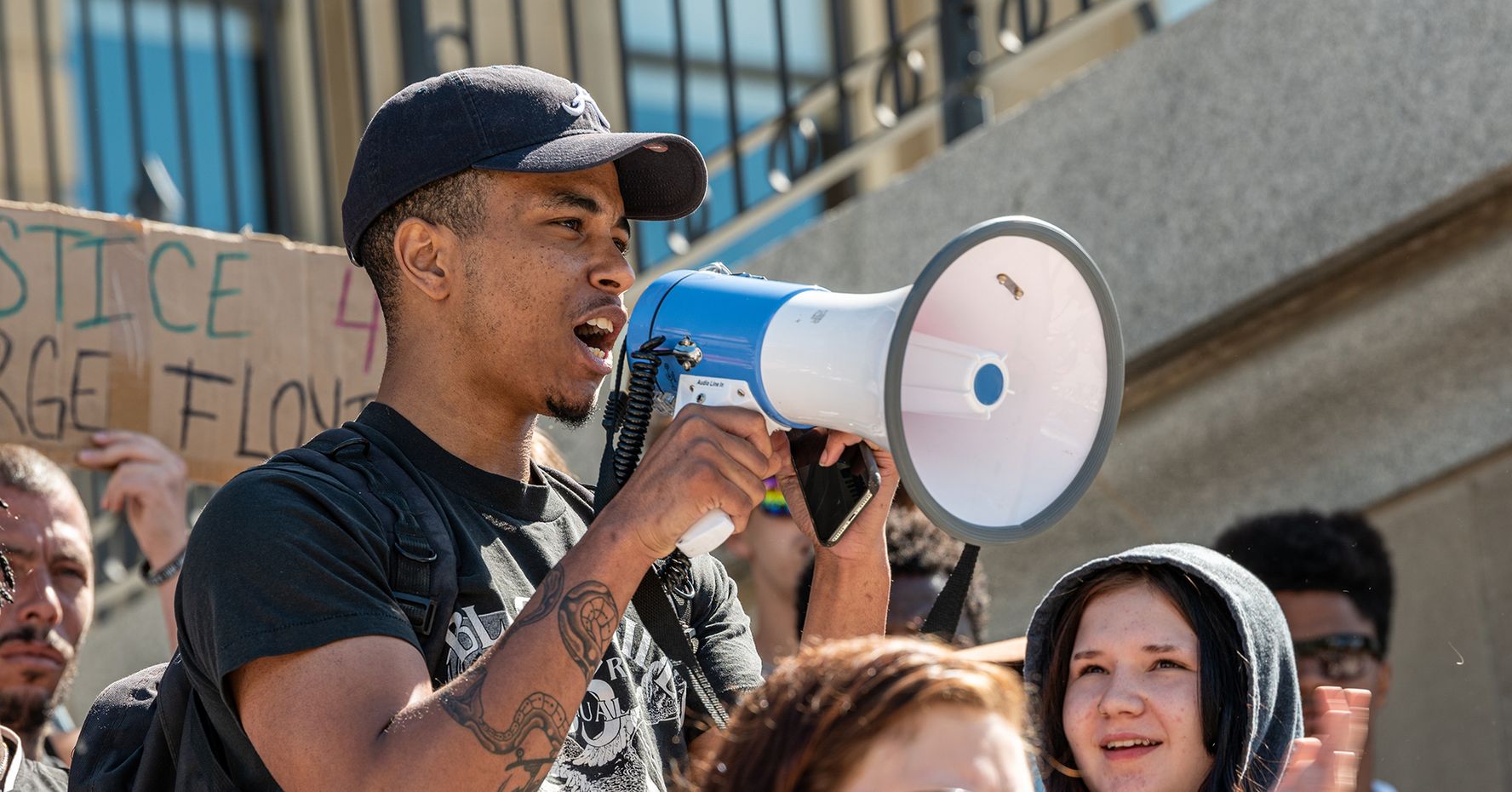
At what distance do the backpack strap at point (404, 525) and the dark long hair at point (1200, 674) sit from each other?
1.13 meters

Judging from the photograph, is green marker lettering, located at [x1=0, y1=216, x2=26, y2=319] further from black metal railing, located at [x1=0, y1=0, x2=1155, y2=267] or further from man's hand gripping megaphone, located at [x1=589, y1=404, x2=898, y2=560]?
man's hand gripping megaphone, located at [x1=589, y1=404, x2=898, y2=560]

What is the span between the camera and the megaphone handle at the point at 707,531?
2236 mm

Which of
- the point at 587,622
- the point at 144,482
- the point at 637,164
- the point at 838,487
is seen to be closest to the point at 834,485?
the point at 838,487

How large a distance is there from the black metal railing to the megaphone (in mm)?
2514

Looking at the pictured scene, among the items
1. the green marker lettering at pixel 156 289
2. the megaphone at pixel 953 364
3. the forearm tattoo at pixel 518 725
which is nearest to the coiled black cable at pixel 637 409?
the megaphone at pixel 953 364

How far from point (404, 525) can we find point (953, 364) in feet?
2.16

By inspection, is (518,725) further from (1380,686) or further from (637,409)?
(1380,686)

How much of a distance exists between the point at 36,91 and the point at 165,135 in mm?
726

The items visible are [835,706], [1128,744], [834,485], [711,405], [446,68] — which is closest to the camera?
[835,706]

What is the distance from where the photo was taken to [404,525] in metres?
2.28

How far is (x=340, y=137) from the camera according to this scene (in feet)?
26.7

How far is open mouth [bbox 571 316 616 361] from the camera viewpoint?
2518 mm

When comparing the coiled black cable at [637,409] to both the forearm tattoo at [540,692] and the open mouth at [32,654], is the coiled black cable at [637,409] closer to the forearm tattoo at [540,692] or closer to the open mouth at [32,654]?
the forearm tattoo at [540,692]

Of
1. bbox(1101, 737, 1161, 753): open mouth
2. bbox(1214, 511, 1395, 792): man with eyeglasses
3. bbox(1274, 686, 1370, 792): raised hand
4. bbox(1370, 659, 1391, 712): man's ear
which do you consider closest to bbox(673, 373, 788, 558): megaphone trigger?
bbox(1274, 686, 1370, 792): raised hand
